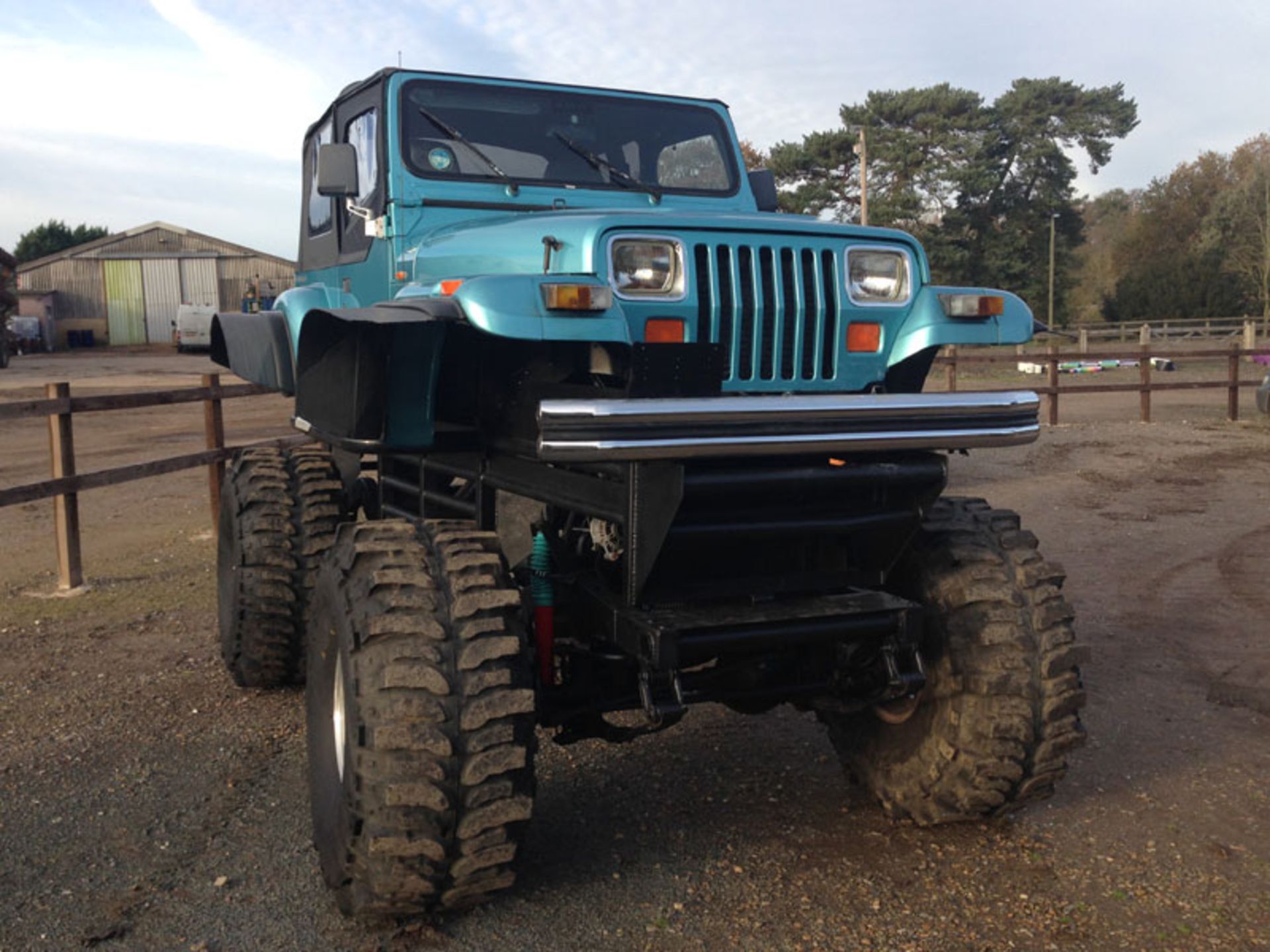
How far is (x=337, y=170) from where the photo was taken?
4.81 meters

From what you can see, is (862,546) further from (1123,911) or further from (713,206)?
(713,206)

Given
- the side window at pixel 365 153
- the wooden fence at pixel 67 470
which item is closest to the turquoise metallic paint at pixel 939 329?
the side window at pixel 365 153

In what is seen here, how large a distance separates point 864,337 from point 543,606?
127 cm

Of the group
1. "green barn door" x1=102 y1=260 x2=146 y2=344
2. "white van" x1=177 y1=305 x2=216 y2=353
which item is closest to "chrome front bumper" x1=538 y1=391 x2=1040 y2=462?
"white van" x1=177 y1=305 x2=216 y2=353

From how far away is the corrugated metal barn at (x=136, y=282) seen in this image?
4962cm

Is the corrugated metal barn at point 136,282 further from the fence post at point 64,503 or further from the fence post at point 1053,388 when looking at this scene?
the fence post at point 64,503

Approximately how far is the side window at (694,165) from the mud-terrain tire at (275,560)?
2.05 meters

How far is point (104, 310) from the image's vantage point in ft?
164

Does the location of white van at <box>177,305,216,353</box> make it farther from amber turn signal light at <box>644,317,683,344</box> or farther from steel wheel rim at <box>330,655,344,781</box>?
amber turn signal light at <box>644,317,683,344</box>

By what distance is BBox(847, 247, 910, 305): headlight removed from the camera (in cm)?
373

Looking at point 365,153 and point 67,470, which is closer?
point 365,153

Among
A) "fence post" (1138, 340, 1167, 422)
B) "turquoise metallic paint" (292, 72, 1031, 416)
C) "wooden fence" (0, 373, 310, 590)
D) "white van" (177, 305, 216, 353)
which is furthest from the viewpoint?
"white van" (177, 305, 216, 353)

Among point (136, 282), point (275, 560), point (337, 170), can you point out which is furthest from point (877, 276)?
point (136, 282)

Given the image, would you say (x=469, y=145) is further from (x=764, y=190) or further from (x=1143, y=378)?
(x=1143, y=378)
